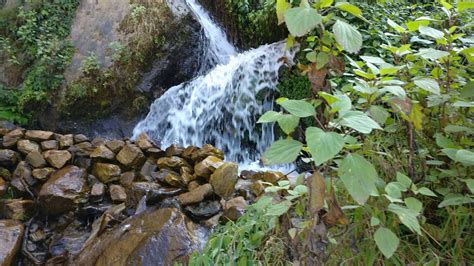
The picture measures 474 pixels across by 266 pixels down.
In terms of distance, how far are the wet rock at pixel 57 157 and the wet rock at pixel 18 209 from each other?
1.59 feet

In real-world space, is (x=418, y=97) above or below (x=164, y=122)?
above

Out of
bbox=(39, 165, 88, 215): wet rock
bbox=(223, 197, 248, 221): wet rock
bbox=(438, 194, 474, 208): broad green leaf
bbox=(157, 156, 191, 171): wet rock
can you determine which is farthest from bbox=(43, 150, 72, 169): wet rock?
bbox=(438, 194, 474, 208): broad green leaf

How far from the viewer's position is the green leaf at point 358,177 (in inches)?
44.6

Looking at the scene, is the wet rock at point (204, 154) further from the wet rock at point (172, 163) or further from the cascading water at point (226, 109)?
the cascading water at point (226, 109)

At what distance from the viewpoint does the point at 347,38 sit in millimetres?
1236

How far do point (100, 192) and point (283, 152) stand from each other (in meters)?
3.10

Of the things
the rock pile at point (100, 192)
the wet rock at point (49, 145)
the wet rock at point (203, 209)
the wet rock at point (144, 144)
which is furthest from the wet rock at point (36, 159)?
the wet rock at point (203, 209)

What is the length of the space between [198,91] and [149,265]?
9.20 ft

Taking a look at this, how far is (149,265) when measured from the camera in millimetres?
2543

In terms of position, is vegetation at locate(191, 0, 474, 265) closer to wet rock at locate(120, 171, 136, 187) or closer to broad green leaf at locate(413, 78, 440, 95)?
broad green leaf at locate(413, 78, 440, 95)

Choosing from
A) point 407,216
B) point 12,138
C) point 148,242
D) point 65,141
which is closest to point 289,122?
point 407,216

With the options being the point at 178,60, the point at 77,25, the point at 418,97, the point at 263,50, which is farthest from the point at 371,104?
the point at 77,25

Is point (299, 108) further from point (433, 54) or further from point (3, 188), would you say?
point (3, 188)

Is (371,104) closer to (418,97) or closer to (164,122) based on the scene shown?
(418,97)
